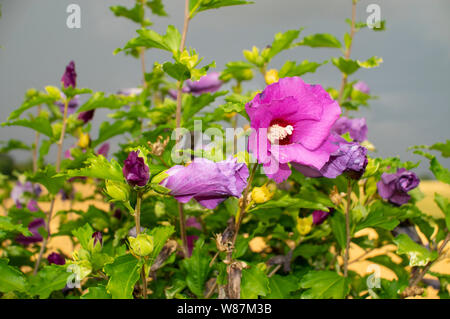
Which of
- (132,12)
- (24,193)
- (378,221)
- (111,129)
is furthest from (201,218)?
(24,193)

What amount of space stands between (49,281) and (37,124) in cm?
53

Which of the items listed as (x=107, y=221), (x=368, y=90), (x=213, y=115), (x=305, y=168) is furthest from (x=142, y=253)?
(x=368, y=90)

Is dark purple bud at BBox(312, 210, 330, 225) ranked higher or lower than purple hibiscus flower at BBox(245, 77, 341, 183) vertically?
lower

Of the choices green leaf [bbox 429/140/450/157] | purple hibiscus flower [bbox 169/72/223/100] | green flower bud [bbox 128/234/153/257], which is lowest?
green flower bud [bbox 128/234/153/257]

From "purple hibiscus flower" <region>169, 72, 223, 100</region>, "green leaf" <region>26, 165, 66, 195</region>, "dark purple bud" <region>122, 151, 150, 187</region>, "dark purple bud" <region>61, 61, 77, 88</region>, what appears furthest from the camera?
"purple hibiscus flower" <region>169, 72, 223, 100</region>

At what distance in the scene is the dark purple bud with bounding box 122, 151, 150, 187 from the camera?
2.02 feet

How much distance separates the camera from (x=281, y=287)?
0.97 meters

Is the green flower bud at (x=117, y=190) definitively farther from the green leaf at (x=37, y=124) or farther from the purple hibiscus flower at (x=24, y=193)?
the purple hibiscus flower at (x=24, y=193)

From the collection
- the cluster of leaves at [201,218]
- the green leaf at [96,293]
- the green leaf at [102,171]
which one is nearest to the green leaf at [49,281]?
the cluster of leaves at [201,218]

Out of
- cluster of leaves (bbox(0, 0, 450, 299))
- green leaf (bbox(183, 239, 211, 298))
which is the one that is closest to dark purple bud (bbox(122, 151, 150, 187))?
cluster of leaves (bbox(0, 0, 450, 299))

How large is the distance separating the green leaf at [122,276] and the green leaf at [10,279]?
32cm

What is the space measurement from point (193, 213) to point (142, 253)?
40cm

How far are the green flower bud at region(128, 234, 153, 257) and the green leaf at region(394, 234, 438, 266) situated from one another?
2.10 ft

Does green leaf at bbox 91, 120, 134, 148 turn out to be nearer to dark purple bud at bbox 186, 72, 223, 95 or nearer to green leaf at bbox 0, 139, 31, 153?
dark purple bud at bbox 186, 72, 223, 95
